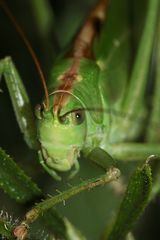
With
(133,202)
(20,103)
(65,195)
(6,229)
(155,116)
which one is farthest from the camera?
(155,116)

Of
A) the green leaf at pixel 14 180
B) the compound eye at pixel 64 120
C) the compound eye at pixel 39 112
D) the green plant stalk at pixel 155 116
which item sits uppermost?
the compound eye at pixel 39 112

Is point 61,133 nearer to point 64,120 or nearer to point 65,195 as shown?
point 64,120

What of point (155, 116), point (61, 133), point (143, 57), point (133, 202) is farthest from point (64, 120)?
point (155, 116)

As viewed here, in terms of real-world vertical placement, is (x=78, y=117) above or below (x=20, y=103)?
below

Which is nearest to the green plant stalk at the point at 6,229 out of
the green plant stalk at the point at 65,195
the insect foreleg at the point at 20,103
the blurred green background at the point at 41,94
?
the green plant stalk at the point at 65,195

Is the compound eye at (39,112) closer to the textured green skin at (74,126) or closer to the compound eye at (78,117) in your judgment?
the textured green skin at (74,126)

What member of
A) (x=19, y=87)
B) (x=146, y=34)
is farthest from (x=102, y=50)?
(x=19, y=87)

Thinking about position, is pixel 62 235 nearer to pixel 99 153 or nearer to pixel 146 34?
pixel 99 153
